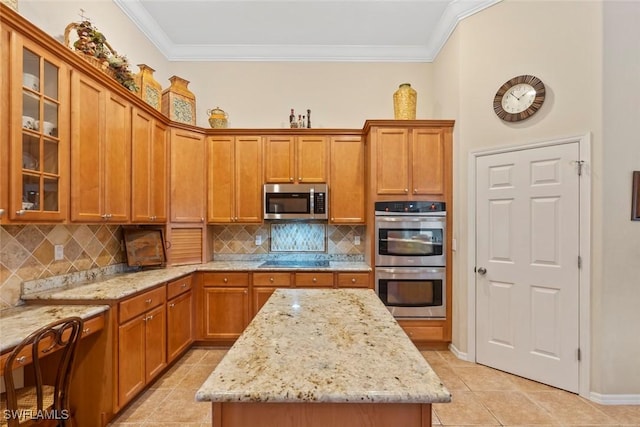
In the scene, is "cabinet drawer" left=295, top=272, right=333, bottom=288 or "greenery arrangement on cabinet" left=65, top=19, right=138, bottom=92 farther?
"cabinet drawer" left=295, top=272, right=333, bottom=288

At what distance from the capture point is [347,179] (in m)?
3.61

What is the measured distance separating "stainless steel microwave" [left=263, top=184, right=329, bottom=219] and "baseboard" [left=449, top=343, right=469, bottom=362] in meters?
2.00

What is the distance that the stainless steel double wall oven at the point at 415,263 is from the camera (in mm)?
3227

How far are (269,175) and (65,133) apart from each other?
1.96m

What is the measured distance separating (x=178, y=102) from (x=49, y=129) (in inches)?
65.6

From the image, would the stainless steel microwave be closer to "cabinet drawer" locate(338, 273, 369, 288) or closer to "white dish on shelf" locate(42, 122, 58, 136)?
"cabinet drawer" locate(338, 273, 369, 288)

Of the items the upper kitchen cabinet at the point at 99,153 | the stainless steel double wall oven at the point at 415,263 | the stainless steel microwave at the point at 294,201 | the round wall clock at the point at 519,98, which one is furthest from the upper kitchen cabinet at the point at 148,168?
the round wall clock at the point at 519,98

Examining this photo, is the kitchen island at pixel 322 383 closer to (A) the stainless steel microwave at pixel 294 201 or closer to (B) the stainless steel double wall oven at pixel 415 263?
(B) the stainless steel double wall oven at pixel 415 263

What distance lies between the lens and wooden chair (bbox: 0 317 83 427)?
1.36 metres

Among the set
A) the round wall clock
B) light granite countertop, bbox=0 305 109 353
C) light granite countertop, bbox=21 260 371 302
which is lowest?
light granite countertop, bbox=0 305 109 353

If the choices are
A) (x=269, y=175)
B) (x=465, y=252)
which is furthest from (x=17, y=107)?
(x=465, y=252)

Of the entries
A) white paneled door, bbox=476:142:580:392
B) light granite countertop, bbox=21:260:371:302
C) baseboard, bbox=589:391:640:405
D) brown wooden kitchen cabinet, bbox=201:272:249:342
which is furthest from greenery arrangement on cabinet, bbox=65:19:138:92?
baseboard, bbox=589:391:640:405

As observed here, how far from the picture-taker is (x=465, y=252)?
3061 millimetres

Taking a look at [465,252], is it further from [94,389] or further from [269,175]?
[94,389]
